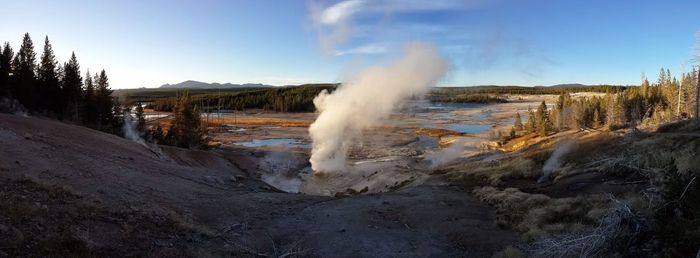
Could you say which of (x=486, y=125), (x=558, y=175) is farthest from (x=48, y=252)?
(x=486, y=125)

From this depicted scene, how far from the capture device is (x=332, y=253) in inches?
666

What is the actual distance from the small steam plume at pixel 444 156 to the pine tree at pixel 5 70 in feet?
184

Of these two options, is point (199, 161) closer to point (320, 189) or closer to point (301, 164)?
point (320, 189)

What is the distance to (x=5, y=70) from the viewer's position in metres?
63.5

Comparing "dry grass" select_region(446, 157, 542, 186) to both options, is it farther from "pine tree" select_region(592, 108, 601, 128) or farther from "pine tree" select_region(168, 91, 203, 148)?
"pine tree" select_region(592, 108, 601, 128)

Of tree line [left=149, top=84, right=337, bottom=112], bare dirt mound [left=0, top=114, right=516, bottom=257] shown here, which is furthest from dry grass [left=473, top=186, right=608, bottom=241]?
tree line [left=149, top=84, right=337, bottom=112]

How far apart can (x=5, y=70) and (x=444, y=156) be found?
201ft

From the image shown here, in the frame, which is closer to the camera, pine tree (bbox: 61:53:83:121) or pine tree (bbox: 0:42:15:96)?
pine tree (bbox: 0:42:15:96)

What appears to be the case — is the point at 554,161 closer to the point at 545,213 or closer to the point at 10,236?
the point at 545,213

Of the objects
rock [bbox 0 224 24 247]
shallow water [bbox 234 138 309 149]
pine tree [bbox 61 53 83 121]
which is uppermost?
pine tree [bbox 61 53 83 121]

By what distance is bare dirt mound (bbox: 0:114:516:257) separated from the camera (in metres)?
13.0

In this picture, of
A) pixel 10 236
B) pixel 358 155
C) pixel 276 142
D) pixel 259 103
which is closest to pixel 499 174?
pixel 10 236

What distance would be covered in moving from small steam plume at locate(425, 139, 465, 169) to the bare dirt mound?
29985 millimetres

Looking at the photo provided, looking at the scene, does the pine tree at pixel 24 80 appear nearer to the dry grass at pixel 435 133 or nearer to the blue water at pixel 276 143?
the blue water at pixel 276 143
